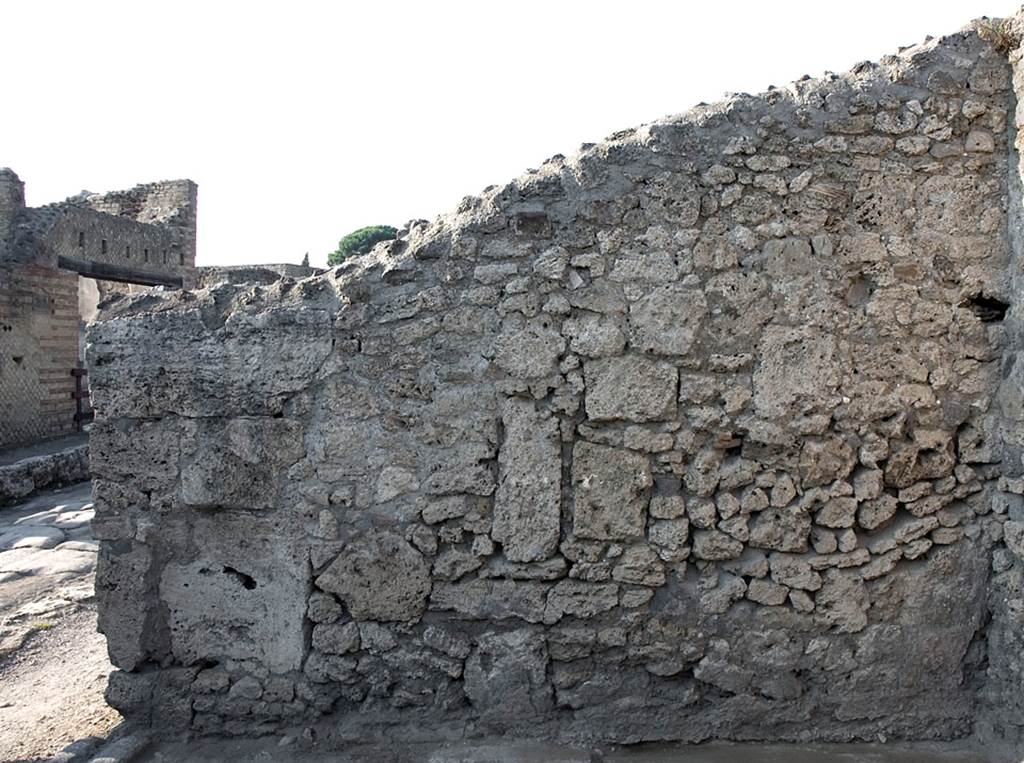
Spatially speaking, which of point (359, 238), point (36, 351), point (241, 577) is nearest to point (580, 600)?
point (241, 577)

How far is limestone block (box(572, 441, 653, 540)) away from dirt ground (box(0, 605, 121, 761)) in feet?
6.80

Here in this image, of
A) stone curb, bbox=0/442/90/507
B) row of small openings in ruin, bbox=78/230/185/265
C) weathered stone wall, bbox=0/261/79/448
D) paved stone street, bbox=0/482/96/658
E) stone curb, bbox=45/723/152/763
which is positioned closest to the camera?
stone curb, bbox=45/723/152/763

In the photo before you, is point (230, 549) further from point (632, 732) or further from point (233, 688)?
point (632, 732)

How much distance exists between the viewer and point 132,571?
10.1 feet

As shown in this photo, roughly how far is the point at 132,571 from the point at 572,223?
2143 mm

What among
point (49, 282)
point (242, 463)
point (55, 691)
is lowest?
point (55, 691)

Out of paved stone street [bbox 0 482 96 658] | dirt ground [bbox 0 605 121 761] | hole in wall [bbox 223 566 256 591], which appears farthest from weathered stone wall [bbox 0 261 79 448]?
hole in wall [bbox 223 566 256 591]

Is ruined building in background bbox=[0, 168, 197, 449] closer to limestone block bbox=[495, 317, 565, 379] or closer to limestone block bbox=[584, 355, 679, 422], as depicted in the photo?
limestone block bbox=[495, 317, 565, 379]

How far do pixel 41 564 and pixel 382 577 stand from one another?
3817mm

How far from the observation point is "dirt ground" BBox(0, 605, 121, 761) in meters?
3.14

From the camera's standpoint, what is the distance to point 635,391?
9.55ft

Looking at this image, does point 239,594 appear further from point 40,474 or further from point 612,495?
point 40,474

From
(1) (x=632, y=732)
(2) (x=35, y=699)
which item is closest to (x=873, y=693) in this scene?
(1) (x=632, y=732)

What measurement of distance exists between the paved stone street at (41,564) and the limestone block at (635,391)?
3.46 m
